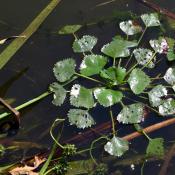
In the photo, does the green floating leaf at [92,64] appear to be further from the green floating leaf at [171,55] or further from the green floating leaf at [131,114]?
the green floating leaf at [171,55]

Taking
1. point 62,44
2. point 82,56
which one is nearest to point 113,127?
point 82,56

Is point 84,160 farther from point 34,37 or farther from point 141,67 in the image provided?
point 34,37

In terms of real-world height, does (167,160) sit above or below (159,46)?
→ below

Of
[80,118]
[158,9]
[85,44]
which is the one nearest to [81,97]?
[80,118]

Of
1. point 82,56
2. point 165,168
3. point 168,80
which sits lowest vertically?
point 165,168

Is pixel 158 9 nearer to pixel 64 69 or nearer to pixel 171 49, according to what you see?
pixel 171 49

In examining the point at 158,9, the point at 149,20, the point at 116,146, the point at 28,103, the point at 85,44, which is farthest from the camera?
the point at 158,9
